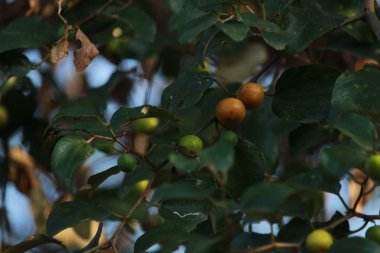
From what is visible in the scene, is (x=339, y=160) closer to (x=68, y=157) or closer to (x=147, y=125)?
(x=68, y=157)

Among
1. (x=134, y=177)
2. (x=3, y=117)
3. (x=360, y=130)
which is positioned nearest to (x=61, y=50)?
(x=134, y=177)

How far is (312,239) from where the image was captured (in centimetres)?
91

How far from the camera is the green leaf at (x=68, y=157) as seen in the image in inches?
45.4

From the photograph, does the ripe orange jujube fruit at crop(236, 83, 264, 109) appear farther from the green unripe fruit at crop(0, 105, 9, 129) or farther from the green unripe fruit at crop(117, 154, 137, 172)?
the green unripe fruit at crop(0, 105, 9, 129)

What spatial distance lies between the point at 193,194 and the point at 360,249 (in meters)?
0.20

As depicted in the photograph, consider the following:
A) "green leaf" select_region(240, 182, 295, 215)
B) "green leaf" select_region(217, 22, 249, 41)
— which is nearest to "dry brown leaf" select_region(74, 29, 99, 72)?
"green leaf" select_region(217, 22, 249, 41)

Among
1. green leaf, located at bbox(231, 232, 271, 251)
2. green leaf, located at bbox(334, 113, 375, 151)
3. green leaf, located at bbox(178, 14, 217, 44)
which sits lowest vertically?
green leaf, located at bbox(231, 232, 271, 251)

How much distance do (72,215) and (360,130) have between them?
1.51 ft

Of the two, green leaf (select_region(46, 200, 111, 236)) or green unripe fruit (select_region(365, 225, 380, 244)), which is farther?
green leaf (select_region(46, 200, 111, 236))

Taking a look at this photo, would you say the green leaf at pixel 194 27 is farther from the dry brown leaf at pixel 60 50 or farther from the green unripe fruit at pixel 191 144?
the dry brown leaf at pixel 60 50

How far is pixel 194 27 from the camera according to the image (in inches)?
41.5

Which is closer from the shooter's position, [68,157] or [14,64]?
[68,157]

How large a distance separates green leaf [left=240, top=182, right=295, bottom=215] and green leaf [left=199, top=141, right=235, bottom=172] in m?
0.04

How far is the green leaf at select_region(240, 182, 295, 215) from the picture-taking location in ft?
2.75
